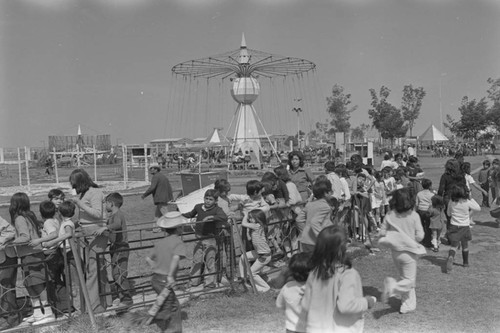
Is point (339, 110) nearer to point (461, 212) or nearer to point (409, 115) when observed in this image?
point (409, 115)

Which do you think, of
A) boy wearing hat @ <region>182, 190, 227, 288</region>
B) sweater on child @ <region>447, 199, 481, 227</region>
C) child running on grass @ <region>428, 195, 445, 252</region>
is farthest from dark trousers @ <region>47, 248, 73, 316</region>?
child running on grass @ <region>428, 195, 445, 252</region>

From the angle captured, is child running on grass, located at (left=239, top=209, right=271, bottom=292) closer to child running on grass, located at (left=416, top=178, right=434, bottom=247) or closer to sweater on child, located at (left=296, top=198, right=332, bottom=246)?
sweater on child, located at (left=296, top=198, right=332, bottom=246)

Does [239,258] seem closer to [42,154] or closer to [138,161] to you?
[138,161]

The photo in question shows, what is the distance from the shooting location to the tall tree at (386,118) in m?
44.2

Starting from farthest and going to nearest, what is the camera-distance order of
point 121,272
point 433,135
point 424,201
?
point 433,135 → point 424,201 → point 121,272

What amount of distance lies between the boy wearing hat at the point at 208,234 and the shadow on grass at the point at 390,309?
1906mm

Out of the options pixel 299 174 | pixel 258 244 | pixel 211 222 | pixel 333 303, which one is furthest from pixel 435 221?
pixel 333 303

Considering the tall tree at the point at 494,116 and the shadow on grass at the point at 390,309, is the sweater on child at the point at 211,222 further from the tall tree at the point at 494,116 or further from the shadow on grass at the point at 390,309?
the tall tree at the point at 494,116

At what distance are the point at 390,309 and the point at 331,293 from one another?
2.16m

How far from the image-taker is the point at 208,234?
5441 millimetres

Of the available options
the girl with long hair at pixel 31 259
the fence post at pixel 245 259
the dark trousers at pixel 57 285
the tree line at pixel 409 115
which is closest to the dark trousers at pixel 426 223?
the fence post at pixel 245 259

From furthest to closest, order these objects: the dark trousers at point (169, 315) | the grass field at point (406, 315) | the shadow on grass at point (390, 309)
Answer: the shadow on grass at point (390, 309) → the grass field at point (406, 315) → the dark trousers at point (169, 315)

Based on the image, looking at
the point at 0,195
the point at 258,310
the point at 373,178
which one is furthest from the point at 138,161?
the point at 258,310

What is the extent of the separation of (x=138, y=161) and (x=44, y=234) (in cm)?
3979
